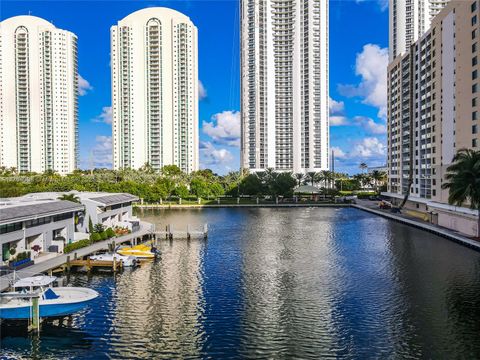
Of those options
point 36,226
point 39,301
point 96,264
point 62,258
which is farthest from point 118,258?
point 39,301

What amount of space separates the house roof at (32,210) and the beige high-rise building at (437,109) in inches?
2489

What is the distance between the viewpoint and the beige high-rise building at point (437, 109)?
78062 mm

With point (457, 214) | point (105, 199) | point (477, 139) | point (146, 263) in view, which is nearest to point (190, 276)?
point (146, 263)

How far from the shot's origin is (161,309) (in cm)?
3612

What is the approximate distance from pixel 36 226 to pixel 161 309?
24.6 meters

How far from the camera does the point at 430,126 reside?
101 metres

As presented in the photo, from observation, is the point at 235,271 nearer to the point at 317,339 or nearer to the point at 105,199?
the point at 317,339

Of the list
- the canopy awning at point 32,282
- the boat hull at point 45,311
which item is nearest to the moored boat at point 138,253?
the canopy awning at point 32,282

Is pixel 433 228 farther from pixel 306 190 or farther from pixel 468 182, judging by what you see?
pixel 306 190

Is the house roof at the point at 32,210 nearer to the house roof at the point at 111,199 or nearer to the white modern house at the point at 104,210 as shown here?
the white modern house at the point at 104,210

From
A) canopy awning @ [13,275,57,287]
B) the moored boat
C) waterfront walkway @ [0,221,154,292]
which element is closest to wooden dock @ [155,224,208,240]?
waterfront walkway @ [0,221,154,292]

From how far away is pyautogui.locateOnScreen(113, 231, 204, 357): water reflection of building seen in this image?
2902cm

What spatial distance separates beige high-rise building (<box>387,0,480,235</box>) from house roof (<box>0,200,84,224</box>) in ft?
207

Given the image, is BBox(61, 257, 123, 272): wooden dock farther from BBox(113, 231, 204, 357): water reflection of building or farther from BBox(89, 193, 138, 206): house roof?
BBox(89, 193, 138, 206): house roof
